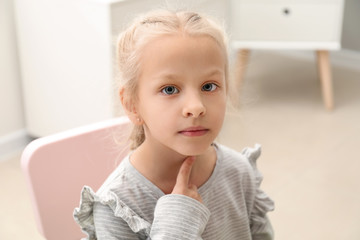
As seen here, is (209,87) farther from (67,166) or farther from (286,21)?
(286,21)

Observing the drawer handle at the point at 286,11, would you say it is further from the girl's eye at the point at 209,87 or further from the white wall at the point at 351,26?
the girl's eye at the point at 209,87

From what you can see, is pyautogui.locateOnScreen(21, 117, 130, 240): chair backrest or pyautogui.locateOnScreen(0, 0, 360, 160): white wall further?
pyautogui.locateOnScreen(0, 0, 360, 160): white wall

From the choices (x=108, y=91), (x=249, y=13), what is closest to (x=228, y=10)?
(x=249, y=13)

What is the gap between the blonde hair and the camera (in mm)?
736

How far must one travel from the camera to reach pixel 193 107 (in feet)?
2.26

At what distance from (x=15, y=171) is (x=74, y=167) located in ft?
4.11

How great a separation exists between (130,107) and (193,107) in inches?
5.1

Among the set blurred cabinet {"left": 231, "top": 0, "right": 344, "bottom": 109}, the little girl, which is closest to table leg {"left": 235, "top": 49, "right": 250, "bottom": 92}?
blurred cabinet {"left": 231, "top": 0, "right": 344, "bottom": 109}

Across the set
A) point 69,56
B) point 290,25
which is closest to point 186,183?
point 69,56

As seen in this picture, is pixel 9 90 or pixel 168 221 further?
pixel 9 90

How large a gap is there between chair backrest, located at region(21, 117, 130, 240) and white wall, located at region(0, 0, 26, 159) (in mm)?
1316

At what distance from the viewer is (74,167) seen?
3.09 ft

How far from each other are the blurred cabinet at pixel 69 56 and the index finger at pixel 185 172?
1.03m

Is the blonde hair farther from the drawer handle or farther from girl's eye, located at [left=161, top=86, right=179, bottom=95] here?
the drawer handle
